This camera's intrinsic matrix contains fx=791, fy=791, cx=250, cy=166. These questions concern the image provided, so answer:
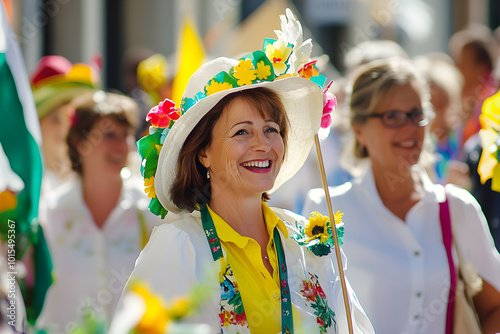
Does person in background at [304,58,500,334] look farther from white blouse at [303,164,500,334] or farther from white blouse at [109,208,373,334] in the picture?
white blouse at [109,208,373,334]

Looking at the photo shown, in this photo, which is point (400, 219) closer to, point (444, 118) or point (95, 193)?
point (95, 193)

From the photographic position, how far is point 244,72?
2.94 m

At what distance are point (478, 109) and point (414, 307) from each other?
3.24 meters

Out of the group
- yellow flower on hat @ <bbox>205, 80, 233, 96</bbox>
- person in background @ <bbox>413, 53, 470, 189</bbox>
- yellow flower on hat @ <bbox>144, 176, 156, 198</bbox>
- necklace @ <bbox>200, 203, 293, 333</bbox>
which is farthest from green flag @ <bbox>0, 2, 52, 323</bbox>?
person in background @ <bbox>413, 53, 470, 189</bbox>

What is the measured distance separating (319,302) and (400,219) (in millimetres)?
1034

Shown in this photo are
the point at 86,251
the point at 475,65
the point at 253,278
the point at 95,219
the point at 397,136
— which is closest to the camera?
the point at 253,278

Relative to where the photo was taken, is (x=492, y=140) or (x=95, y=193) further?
(x=95, y=193)

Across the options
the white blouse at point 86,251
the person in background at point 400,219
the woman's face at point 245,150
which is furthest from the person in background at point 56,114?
the woman's face at point 245,150

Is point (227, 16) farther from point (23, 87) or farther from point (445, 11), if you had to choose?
point (23, 87)

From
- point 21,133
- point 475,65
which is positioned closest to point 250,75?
point 21,133

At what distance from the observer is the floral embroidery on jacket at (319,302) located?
2906 millimetres

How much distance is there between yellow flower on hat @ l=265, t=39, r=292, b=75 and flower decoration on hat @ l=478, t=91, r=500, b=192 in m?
1.23

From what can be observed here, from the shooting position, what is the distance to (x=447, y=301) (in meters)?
3.58

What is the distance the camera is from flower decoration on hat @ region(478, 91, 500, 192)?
12.0ft
